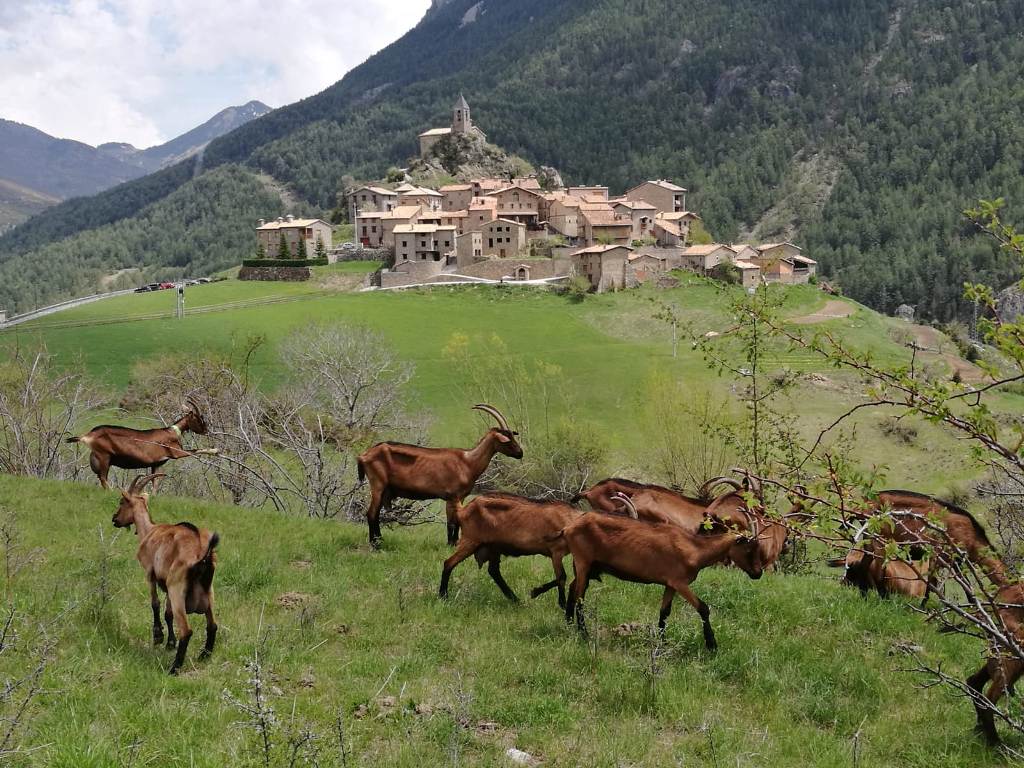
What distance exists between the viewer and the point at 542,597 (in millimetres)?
10422

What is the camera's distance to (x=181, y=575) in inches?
301

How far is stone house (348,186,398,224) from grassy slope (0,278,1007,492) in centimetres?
3649

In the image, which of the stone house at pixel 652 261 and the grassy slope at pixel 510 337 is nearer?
the grassy slope at pixel 510 337

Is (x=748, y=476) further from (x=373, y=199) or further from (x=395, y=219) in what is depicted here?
(x=373, y=199)

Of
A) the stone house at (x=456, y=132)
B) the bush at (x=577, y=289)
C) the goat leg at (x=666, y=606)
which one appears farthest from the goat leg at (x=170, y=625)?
the stone house at (x=456, y=132)

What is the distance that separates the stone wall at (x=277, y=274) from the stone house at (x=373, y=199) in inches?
1009

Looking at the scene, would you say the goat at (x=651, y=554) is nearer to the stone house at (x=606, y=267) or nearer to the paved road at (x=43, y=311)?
the paved road at (x=43, y=311)

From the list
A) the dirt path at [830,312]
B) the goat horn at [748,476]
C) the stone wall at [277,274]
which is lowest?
the dirt path at [830,312]

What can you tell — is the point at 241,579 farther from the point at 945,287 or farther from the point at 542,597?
the point at 945,287

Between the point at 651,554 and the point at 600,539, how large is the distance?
23.6 inches

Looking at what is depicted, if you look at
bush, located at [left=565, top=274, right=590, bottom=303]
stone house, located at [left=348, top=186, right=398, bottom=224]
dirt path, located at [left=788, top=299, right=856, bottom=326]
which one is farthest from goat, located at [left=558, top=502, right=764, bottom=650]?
stone house, located at [left=348, top=186, right=398, bottom=224]

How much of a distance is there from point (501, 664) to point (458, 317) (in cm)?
7005

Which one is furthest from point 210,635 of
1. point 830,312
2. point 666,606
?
point 830,312

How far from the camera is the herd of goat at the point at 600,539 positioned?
7035 mm
